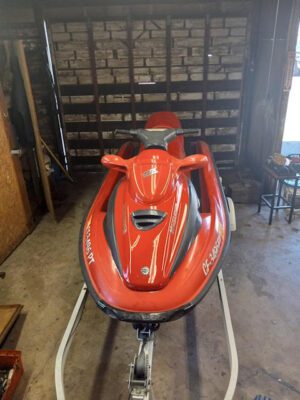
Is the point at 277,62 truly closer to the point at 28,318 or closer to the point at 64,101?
the point at 64,101

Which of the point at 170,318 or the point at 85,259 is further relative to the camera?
the point at 85,259

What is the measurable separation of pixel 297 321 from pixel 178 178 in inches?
48.7

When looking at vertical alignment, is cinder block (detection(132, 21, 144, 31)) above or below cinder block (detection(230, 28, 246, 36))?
above

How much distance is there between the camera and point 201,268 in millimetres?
1541

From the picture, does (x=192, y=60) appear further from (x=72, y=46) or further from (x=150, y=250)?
(x=150, y=250)

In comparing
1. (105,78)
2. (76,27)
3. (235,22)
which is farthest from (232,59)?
(76,27)

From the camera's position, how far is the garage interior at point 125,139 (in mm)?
1882

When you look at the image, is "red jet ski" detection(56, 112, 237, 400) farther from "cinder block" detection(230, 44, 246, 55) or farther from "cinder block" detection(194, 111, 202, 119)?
"cinder block" detection(230, 44, 246, 55)

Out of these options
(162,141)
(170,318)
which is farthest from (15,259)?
(170,318)

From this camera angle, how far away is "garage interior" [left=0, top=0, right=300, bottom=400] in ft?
6.17

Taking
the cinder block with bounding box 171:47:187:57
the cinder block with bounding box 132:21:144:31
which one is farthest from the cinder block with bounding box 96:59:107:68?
the cinder block with bounding box 171:47:187:57

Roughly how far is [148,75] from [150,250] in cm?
293

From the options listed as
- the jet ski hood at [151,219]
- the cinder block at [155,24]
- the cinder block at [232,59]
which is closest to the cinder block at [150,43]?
the cinder block at [155,24]

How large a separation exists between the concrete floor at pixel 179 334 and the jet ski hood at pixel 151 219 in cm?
72
